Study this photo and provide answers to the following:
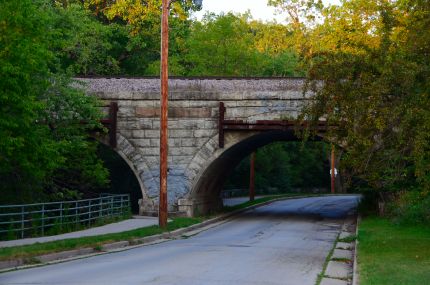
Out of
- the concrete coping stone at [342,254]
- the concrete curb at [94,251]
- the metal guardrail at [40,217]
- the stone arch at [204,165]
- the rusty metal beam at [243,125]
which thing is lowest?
the concrete coping stone at [342,254]

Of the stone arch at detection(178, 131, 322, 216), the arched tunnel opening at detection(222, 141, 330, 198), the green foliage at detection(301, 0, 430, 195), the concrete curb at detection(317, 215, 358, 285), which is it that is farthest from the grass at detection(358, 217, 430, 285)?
the arched tunnel opening at detection(222, 141, 330, 198)

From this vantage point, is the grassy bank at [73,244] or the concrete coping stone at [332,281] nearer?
the concrete coping stone at [332,281]

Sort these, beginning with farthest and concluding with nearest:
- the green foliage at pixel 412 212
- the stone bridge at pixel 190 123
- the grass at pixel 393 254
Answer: the stone bridge at pixel 190 123 < the green foliage at pixel 412 212 < the grass at pixel 393 254

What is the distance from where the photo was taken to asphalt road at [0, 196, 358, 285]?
1162 centimetres

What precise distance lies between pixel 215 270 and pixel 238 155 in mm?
21472

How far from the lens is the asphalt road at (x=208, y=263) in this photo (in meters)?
11.6

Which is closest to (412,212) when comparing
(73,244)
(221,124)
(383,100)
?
(221,124)

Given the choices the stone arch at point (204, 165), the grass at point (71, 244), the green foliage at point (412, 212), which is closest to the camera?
the grass at point (71, 244)

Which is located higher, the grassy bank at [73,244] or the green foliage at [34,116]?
the green foliage at [34,116]

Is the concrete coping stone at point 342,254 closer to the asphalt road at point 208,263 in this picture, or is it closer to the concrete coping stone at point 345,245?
the asphalt road at point 208,263

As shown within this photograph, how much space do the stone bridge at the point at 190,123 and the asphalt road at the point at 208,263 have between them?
5.63 m

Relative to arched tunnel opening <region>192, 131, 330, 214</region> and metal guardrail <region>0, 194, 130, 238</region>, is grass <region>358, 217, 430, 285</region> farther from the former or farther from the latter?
metal guardrail <region>0, 194, 130, 238</region>

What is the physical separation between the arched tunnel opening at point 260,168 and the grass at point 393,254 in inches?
140

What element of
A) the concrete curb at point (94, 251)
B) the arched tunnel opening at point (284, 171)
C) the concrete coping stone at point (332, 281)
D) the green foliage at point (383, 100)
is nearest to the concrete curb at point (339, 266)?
the concrete coping stone at point (332, 281)
